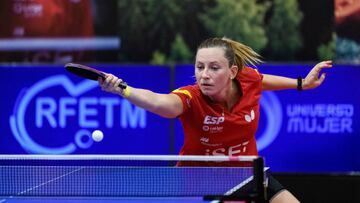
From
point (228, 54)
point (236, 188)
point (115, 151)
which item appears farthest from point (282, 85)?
point (115, 151)

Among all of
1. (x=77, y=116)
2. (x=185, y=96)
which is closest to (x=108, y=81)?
(x=185, y=96)

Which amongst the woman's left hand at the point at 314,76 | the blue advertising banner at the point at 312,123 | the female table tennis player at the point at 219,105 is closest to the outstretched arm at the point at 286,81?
the woman's left hand at the point at 314,76

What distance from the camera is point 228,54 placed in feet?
14.4

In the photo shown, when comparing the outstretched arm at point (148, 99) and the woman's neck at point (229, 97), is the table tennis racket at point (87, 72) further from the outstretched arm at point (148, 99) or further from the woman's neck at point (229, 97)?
the woman's neck at point (229, 97)

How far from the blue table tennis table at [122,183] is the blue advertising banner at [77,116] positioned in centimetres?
367

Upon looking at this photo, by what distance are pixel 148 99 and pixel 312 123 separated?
14.5ft

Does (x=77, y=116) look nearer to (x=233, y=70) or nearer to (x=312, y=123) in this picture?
(x=312, y=123)

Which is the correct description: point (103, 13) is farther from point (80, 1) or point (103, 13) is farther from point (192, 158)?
point (192, 158)

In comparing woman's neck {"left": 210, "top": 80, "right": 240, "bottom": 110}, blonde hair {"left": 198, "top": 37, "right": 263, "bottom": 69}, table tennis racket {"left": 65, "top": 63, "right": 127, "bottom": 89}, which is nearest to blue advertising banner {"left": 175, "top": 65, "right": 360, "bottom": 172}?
blonde hair {"left": 198, "top": 37, "right": 263, "bottom": 69}

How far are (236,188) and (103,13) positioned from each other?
33.0 feet

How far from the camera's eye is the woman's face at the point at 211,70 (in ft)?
13.9

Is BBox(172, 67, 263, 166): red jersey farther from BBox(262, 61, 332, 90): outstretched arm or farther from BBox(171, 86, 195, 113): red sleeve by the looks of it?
BBox(262, 61, 332, 90): outstretched arm

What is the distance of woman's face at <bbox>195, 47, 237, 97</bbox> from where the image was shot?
4.22m

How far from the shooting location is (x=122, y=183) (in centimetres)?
438
